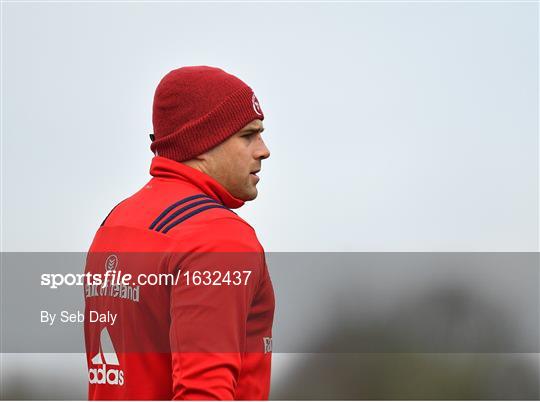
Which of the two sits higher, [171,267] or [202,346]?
[171,267]

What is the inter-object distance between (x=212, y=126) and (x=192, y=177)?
0.26m

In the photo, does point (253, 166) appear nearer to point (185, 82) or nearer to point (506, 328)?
point (185, 82)

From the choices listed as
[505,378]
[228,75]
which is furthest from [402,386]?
[228,75]

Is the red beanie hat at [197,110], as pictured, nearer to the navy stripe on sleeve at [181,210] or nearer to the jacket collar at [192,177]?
the jacket collar at [192,177]

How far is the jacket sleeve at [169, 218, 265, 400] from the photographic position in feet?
13.1

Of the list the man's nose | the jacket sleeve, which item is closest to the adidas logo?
the jacket sleeve

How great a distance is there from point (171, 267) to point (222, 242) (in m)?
0.22

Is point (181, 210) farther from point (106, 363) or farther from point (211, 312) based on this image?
point (106, 363)

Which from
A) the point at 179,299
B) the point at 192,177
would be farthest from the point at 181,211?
the point at 179,299

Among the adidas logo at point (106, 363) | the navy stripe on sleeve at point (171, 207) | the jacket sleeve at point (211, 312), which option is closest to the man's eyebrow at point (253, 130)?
the navy stripe on sleeve at point (171, 207)

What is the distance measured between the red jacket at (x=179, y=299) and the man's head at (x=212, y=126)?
9 centimetres

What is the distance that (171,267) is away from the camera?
414 cm

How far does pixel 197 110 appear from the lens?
4.70 m

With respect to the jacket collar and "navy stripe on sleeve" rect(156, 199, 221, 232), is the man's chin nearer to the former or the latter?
the jacket collar
